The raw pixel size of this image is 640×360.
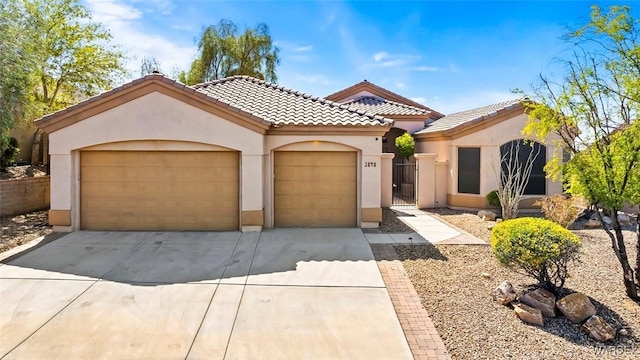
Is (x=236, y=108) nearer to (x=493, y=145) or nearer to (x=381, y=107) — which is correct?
(x=493, y=145)

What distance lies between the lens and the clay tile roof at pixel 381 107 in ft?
69.2

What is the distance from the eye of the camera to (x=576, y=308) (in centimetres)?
579

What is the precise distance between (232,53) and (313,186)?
2318cm

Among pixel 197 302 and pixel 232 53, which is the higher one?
pixel 232 53

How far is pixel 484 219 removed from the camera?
13.6 m

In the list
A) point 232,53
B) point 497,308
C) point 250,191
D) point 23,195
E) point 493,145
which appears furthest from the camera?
point 232,53

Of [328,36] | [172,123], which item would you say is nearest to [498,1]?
[328,36]

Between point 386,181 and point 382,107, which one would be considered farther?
point 382,107

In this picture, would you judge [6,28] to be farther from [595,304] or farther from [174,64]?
[174,64]

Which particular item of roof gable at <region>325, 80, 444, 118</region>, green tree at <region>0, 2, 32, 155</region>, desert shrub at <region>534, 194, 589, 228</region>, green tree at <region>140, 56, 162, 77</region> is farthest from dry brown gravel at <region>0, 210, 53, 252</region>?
green tree at <region>140, 56, 162, 77</region>

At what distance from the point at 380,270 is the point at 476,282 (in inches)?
77.7

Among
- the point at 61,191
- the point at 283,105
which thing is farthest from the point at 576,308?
the point at 61,191

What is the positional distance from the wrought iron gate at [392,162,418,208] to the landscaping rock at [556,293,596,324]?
1076 centimetres

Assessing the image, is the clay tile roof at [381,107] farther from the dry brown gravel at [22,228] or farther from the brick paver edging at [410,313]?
the dry brown gravel at [22,228]
